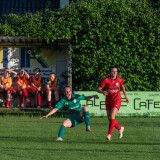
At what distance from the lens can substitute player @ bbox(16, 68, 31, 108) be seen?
20.3 m

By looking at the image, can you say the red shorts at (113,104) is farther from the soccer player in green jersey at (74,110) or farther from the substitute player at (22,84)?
the substitute player at (22,84)

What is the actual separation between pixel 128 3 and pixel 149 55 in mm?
2385

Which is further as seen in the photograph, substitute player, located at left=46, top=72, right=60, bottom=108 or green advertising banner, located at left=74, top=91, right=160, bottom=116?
substitute player, located at left=46, top=72, right=60, bottom=108

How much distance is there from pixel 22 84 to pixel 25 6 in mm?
5412

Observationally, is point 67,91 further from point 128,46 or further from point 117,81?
point 128,46

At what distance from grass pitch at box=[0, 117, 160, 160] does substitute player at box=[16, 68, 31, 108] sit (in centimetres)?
666

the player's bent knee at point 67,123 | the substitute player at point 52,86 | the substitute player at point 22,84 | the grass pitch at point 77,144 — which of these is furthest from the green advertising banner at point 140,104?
the player's bent knee at point 67,123

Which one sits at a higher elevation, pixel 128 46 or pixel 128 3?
pixel 128 3

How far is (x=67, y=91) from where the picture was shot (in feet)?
34.5

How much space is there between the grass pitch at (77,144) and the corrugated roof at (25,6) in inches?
441

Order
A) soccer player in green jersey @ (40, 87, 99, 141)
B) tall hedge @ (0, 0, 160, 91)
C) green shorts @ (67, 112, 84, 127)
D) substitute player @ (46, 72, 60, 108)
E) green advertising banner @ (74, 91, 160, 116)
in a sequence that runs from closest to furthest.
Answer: soccer player in green jersey @ (40, 87, 99, 141), green shorts @ (67, 112, 84, 127), green advertising banner @ (74, 91, 160, 116), substitute player @ (46, 72, 60, 108), tall hedge @ (0, 0, 160, 91)

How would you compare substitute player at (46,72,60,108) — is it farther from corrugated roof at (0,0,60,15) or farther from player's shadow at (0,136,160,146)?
player's shadow at (0,136,160,146)

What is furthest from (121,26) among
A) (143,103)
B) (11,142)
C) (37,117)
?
(11,142)

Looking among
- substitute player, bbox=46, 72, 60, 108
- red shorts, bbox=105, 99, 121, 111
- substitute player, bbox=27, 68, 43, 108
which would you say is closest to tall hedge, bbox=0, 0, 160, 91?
substitute player, bbox=46, 72, 60, 108
